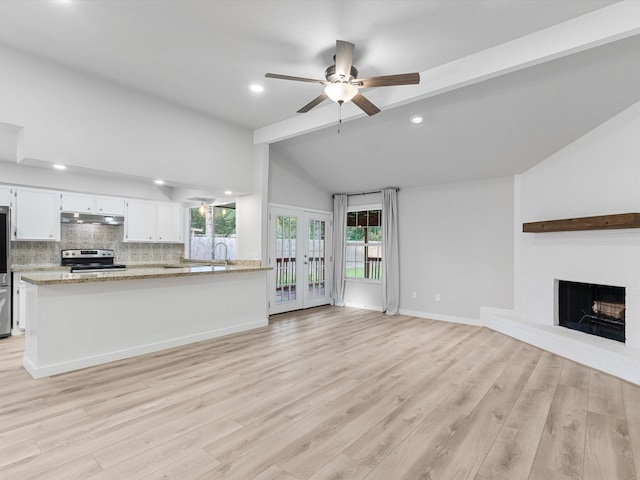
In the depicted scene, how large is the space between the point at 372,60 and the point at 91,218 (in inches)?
202

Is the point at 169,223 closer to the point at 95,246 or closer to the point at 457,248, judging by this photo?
the point at 95,246

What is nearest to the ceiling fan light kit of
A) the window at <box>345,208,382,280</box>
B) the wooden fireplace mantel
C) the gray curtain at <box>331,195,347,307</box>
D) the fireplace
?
the wooden fireplace mantel

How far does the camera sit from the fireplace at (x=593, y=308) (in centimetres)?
396

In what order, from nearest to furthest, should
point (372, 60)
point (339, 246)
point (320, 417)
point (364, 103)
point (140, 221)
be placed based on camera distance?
point (320, 417)
point (364, 103)
point (372, 60)
point (140, 221)
point (339, 246)

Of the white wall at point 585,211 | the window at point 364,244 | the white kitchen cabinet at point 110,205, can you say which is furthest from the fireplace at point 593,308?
the white kitchen cabinet at point 110,205

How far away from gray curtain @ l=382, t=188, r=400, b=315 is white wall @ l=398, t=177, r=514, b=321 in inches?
5.2

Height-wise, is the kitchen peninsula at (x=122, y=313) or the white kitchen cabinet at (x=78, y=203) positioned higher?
the white kitchen cabinet at (x=78, y=203)

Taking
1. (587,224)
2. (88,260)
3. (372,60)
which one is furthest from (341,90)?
(88,260)

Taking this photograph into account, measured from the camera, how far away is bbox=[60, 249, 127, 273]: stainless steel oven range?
5365mm

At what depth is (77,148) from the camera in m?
3.61

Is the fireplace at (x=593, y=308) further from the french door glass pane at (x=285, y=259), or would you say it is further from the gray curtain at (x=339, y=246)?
the french door glass pane at (x=285, y=259)

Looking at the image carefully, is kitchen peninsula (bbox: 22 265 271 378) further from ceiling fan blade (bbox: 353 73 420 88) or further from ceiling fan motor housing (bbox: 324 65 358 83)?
ceiling fan blade (bbox: 353 73 420 88)

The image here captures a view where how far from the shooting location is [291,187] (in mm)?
6484

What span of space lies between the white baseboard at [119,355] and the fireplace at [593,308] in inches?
175
